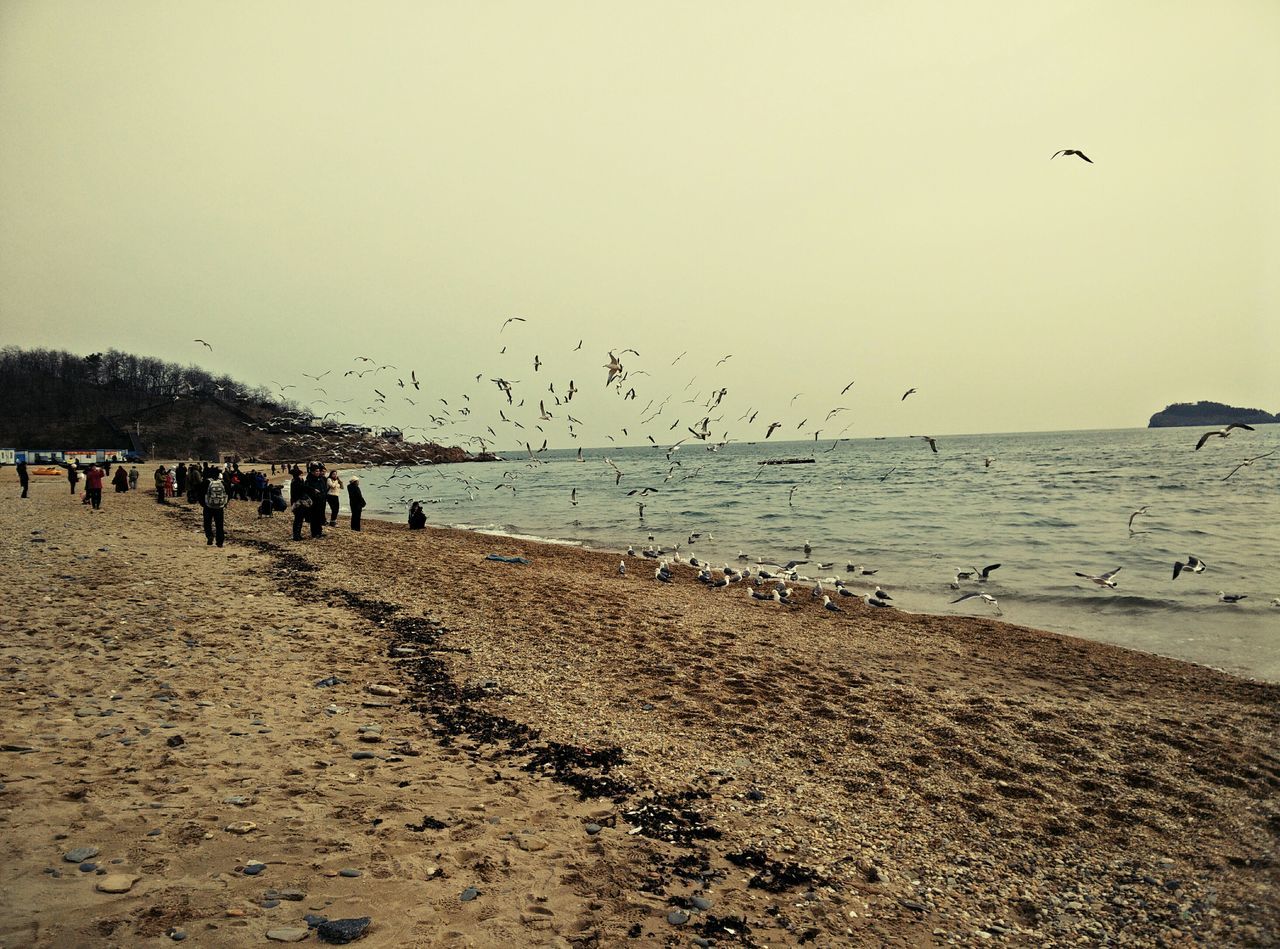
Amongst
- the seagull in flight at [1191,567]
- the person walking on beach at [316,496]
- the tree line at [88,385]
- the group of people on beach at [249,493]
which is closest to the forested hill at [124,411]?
the tree line at [88,385]

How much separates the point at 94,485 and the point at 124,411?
121 meters

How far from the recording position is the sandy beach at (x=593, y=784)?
139 inches

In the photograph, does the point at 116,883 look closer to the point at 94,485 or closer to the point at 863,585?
the point at 863,585

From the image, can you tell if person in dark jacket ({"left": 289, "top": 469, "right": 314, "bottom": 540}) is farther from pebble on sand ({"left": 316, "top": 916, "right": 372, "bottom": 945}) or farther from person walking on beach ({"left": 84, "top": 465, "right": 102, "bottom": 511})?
pebble on sand ({"left": 316, "top": 916, "right": 372, "bottom": 945})

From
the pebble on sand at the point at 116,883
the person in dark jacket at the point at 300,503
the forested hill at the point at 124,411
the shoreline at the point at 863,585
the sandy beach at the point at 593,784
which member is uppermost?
the forested hill at the point at 124,411

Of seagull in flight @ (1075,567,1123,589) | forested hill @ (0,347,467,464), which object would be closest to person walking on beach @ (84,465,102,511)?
seagull in flight @ (1075,567,1123,589)

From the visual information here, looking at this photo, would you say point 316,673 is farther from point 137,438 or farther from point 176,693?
point 137,438

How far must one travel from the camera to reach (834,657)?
9.69m

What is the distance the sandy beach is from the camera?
354cm

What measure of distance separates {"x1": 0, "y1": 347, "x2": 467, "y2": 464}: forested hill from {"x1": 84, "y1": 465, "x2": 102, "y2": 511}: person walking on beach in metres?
74.9

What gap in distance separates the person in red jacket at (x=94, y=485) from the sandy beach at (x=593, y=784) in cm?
1743

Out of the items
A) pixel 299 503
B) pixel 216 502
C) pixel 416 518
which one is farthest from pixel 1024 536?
pixel 216 502

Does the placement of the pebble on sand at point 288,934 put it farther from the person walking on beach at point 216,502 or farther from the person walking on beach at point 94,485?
the person walking on beach at point 94,485

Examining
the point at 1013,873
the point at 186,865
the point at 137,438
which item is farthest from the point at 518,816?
the point at 137,438
